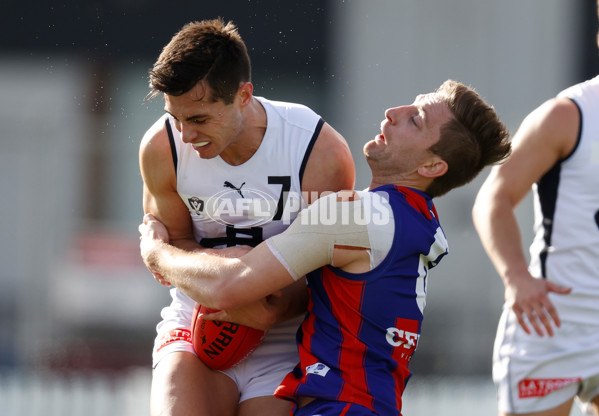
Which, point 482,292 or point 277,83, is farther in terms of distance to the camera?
point 277,83

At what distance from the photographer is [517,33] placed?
13.7 m

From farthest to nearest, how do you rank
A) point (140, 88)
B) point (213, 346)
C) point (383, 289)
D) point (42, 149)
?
1. point (140, 88)
2. point (42, 149)
3. point (213, 346)
4. point (383, 289)

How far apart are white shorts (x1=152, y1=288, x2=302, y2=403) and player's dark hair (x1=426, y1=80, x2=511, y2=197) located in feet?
2.99

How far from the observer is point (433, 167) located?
12.3ft

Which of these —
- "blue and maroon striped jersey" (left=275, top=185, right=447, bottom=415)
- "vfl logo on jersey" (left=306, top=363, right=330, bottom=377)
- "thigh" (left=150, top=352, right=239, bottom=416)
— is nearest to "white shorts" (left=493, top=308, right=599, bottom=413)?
"blue and maroon striped jersey" (left=275, top=185, right=447, bottom=415)

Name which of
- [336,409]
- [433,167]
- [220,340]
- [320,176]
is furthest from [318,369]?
[433,167]

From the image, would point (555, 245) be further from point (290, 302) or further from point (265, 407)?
point (265, 407)

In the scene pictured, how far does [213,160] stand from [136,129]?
8.16m

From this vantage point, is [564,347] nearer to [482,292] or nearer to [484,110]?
[484,110]

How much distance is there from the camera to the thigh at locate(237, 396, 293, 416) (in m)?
3.76

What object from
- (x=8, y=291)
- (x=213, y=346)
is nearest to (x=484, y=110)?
(x=213, y=346)

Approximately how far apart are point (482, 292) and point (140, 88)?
5.75 metres

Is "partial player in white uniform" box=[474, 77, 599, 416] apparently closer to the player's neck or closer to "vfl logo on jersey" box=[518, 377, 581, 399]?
"vfl logo on jersey" box=[518, 377, 581, 399]

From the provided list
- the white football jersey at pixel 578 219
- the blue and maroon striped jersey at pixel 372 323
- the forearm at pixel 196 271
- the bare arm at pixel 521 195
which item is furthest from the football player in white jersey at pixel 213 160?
the white football jersey at pixel 578 219
